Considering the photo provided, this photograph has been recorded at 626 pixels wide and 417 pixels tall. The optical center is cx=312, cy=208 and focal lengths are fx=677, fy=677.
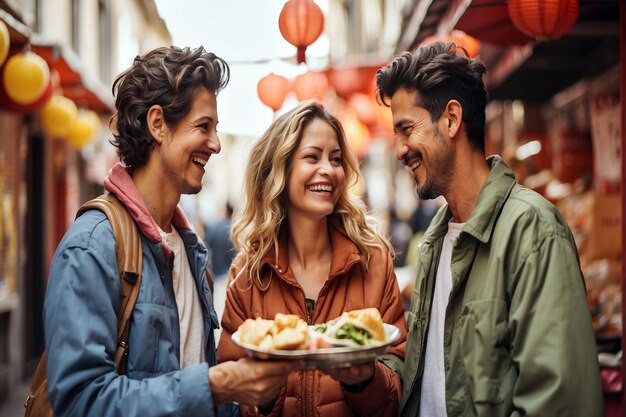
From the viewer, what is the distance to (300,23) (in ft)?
23.4

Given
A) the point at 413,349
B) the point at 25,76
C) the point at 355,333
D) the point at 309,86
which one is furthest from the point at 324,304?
the point at 309,86

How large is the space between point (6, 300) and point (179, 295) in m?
6.88

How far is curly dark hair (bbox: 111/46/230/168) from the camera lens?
3299 millimetres

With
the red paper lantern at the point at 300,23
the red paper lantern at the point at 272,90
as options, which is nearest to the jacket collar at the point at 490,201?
the red paper lantern at the point at 300,23

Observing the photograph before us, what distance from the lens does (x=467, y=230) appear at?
3084 millimetres

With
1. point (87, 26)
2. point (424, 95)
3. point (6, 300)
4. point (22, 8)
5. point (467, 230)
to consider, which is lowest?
point (6, 300)

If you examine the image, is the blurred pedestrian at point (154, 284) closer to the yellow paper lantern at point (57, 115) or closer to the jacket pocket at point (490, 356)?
the jacket pocket at point (490, 356)

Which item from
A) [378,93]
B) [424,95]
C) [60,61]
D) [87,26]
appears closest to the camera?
[424,95]

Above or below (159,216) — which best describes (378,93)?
above

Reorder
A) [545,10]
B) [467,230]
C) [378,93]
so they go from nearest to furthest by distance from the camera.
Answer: [467,230], [378,93], [545,10]

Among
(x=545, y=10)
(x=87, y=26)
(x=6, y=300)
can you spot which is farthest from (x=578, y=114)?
(x=87, y=26)

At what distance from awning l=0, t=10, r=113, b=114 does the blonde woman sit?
3.56 metres

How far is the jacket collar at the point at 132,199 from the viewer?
3.14m

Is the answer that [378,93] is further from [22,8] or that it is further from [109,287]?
[22,8]
